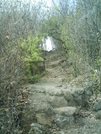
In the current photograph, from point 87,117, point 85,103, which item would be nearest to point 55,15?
point 85,103

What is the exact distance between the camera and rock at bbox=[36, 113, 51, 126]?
3.96 metres

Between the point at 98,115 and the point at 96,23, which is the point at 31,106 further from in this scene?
the point at 96,23

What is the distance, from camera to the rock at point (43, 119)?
396cm

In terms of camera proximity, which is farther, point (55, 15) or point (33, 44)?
point (55, 15)

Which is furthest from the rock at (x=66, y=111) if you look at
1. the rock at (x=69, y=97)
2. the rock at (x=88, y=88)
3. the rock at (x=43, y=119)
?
the rock at (x=88, y=88)

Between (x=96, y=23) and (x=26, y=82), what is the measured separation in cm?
323

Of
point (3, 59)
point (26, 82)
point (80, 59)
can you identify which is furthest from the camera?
point (80, 59)

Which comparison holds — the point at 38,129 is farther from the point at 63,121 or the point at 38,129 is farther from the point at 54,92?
the point at 54,92

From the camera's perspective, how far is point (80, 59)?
704cm

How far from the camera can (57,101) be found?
5.06m

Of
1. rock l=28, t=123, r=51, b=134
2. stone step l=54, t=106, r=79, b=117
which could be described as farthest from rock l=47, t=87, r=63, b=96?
rock l=28, t=123, r=51, b=134

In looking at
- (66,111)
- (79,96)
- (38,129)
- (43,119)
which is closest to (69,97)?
(79,96)

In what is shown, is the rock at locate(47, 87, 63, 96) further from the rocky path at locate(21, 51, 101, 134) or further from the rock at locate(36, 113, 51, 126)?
the rock at locate(36, 113, 51, 126)

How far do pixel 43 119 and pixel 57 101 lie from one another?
1112 millimetres
